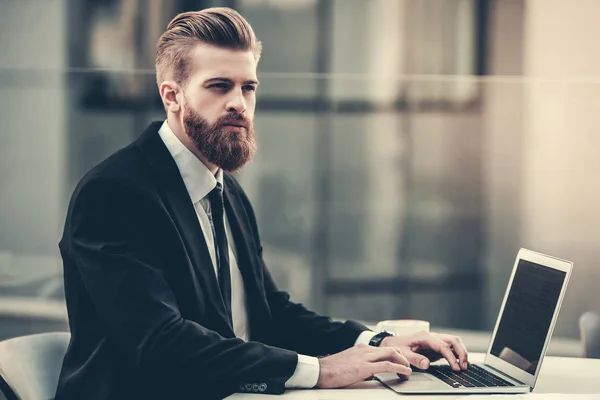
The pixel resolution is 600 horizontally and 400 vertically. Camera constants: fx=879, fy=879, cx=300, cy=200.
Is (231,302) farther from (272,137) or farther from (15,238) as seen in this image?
(15,238)

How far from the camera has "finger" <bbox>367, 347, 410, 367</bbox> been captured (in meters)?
1.98

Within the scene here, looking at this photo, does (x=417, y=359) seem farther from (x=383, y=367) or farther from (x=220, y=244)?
(x=220, y=244)

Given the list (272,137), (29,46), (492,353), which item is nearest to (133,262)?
(492,353)

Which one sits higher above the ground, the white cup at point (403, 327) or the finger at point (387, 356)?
the finger at point (387, 356)

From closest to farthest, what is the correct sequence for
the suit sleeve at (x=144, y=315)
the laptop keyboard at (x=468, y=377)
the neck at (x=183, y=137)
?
the suit sleeve at (x=144, y=315) < the laptop keyboard at (x=468, y=377) < the neck at (x=183, y=137)

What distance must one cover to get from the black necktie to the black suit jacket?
0.07 m

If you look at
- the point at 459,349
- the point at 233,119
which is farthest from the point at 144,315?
the point at 459,349

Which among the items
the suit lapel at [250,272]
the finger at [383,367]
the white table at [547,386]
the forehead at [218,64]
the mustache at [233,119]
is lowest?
the white table at [547,386]

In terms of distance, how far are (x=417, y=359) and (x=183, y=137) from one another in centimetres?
81

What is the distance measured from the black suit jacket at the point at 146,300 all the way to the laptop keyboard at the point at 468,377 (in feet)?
1.24

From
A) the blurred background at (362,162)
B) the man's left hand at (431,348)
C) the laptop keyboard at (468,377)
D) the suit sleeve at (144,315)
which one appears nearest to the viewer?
the suit sleeve at (144,315)

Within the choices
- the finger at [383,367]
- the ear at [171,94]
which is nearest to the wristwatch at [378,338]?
the finger at [383,367]

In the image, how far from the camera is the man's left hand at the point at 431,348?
2.15m

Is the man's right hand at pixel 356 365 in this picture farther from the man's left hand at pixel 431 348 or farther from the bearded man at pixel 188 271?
the man's left hand at pixel 431 348
